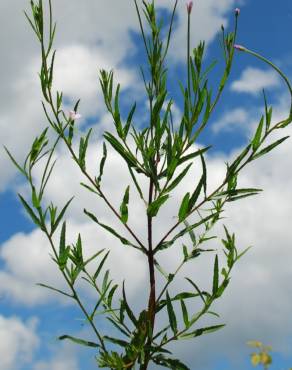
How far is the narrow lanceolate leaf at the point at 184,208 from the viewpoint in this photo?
320cm

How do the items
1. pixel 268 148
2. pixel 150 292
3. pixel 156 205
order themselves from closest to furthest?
pixel 156 205
pixel 150 292
pixel 268 148

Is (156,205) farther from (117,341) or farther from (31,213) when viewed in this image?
(117,341)

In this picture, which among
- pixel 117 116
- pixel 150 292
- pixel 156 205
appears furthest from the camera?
pixel 117 116

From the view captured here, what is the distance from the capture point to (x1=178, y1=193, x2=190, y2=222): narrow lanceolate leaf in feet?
10.5

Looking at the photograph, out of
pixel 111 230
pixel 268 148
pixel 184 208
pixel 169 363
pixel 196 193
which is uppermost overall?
pixel 268 148

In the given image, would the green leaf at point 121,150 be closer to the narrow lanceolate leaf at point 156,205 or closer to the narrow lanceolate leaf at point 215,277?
the narrow lanceolate leaf at point 156,205

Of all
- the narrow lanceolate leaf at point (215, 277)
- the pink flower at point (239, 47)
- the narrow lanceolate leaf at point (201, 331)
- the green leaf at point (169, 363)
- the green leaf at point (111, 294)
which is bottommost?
the green leaf at point (169, 363)

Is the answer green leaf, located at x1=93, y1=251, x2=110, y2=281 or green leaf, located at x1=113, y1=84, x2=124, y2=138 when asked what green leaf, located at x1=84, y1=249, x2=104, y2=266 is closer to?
green leaf, located at x1=93, y1=251, x2=110, y2=281

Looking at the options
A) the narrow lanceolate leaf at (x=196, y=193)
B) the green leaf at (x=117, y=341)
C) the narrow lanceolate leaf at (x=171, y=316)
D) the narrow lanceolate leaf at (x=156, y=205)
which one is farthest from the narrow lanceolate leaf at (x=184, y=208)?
the green leaf at (x=117, y=341)

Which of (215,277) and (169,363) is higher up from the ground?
(215,277)

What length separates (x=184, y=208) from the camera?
126 inches

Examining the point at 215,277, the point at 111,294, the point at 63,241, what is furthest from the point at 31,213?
the point at 215,277

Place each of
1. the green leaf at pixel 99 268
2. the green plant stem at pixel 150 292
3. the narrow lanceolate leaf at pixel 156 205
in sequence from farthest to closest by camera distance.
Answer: the green leaf at pixel 99 268
the green plant stem at pixel 150 292
the narrow lanceolate leaf at pixel 156 205

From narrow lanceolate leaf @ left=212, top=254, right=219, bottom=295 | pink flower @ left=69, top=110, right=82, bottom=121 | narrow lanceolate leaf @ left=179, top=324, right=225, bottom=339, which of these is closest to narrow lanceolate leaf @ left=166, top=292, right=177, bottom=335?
narrow lanceolate leaf @ left=179, top=324, right=225, bottom=339
